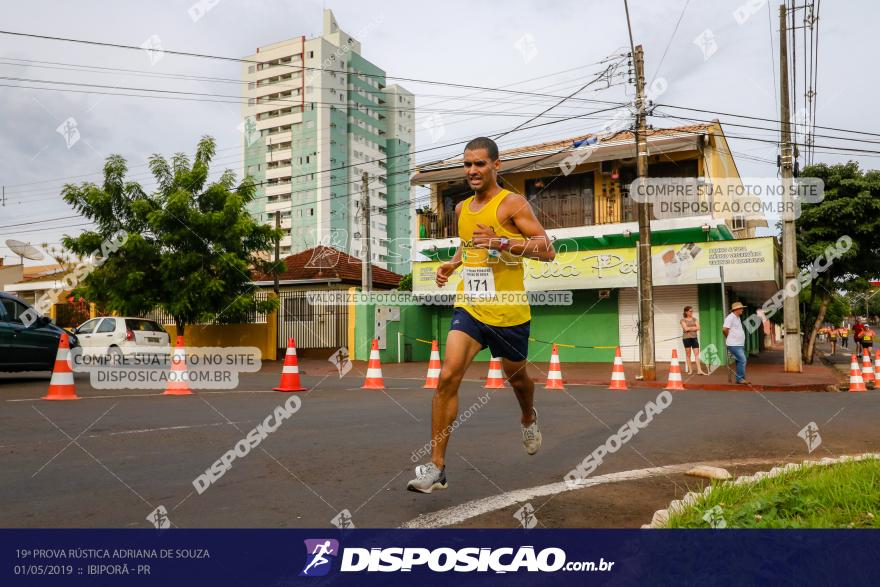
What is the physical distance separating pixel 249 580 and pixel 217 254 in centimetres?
2080

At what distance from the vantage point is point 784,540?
267cm

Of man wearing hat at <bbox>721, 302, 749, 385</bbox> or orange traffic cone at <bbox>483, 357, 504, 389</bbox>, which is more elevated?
man wearing hat at <bbox>721, 302, 749, 385</bbox>

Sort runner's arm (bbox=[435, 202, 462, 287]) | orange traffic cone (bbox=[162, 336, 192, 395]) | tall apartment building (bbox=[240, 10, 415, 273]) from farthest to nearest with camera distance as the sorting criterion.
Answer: tall apartment building (bbox=[240, 10, 415, 273]), orange traffic cone (bbox=[162, 336, 192, 395]), runner's arm (bbox=[435, 202, 462, 287])

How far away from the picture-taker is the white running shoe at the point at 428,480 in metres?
3.74

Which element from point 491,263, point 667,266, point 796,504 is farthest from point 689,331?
point 796,504

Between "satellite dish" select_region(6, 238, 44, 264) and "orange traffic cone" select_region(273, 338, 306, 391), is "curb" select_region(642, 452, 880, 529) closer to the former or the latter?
"orange traffic cone" select_region(273, 338, 306, 391)

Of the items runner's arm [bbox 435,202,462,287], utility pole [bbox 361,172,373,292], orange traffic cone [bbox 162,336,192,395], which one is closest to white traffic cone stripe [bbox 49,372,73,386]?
orange traffic cone [bbox 162,336,192,395]

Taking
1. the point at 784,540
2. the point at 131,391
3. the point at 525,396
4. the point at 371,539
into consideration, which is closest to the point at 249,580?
the point at 371,539

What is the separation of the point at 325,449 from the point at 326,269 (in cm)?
2410

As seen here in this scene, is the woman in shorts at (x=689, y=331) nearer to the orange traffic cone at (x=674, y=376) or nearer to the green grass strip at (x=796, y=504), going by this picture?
the orange traffic cone at (x=674, y=376)

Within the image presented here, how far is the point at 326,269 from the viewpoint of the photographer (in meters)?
29.2

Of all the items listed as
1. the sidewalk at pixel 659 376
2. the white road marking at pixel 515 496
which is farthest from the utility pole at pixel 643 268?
the white road marking at pixel 515 496

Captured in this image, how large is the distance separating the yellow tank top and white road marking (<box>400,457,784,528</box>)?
1.03 meters

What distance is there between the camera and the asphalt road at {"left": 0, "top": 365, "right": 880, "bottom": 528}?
356 cm
